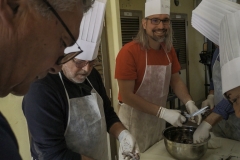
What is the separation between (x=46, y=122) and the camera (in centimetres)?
95

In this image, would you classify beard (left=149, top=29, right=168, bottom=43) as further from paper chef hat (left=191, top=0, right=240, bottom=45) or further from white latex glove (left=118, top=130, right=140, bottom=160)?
white latex glove (left=118, top=130, right=140, bottom=160)

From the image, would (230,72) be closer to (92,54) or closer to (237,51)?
(237,51)

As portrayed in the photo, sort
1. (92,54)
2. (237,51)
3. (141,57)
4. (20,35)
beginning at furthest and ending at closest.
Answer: (141,57) → (92,54) → (237,51) → (20,35)

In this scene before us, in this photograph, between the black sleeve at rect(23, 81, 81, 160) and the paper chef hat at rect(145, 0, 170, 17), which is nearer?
the black sleeve at rect(23, 81, 81, 160)

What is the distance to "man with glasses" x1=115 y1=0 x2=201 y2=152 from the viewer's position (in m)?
1.67

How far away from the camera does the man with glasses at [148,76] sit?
5.48 ft

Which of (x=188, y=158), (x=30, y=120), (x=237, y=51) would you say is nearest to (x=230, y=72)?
(x=237, y=51)

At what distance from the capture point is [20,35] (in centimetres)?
45

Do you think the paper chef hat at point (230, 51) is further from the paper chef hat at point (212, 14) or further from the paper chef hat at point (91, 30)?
the paper chef hat at point (91, 30)

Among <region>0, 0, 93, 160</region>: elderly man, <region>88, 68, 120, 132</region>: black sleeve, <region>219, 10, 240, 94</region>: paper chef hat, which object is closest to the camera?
<region>0, 0, 93, 160</region>: elderly man

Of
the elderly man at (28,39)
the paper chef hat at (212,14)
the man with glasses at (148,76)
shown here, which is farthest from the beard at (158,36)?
the elderly man at (28,39)

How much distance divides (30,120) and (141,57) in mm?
1017

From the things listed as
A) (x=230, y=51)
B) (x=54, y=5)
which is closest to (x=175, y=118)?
(x=230, y=51)

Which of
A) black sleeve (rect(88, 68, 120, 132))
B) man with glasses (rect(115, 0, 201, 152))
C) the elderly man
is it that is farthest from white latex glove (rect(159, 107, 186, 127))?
the elderly man
